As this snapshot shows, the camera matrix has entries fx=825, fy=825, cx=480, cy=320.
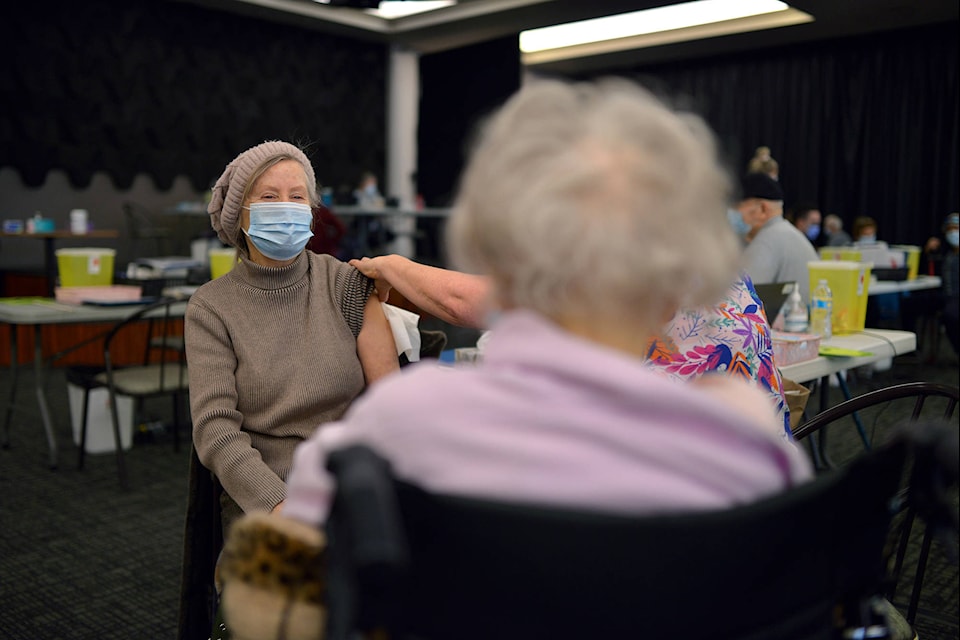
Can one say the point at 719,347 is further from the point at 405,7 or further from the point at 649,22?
the point at 649,22

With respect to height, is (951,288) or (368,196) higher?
(368,196)

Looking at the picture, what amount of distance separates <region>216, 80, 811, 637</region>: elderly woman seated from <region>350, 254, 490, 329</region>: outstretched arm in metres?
0.85

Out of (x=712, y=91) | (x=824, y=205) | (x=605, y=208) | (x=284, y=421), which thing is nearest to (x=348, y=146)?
(x=712, y=91)

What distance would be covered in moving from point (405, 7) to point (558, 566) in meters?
9.78

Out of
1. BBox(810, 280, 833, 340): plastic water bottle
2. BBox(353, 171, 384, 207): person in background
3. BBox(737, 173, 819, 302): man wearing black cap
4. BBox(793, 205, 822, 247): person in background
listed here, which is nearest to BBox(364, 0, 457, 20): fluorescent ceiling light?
BBox(353, 171, 384, 207): person in background

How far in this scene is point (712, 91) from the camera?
37.8 ft

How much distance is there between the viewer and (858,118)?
1027 cm

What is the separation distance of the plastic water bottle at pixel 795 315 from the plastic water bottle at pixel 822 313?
10 cm

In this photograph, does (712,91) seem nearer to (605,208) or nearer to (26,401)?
(26,401)

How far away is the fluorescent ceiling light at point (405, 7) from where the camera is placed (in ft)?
30.1

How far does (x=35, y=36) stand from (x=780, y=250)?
318 inches

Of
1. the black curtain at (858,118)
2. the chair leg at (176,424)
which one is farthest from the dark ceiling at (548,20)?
the chair leg at (176,424)

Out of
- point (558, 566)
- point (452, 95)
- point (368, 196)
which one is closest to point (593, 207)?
point (558, 566)

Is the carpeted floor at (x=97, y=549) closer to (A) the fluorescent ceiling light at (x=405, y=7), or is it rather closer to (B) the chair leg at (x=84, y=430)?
(B) the chair leg at (x=84, y=430)
